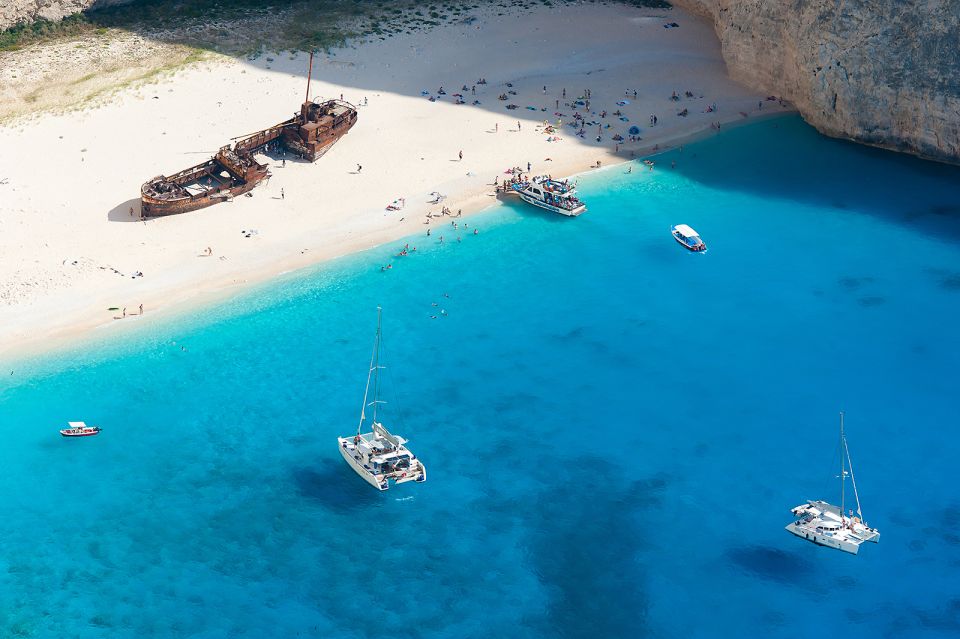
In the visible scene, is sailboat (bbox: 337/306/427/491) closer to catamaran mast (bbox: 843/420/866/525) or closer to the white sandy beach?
the white sandy beach

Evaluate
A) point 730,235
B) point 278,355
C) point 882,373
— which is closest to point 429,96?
point 730,235

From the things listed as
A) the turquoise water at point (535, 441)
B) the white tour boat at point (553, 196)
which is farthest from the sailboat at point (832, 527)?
the white tour boat at point (553, 196)

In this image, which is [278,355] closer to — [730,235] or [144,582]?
[144,582]

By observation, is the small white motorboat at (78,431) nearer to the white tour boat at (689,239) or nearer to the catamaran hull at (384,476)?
the catamaran hull at (384,476)

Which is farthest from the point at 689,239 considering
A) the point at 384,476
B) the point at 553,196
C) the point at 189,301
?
the point at 189,301

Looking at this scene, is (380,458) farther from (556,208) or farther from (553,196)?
(553,196)

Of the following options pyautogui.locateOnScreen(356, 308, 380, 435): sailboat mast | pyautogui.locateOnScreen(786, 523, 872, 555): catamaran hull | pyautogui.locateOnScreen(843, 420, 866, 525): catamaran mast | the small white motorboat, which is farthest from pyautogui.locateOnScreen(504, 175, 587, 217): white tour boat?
the small white motorboat
